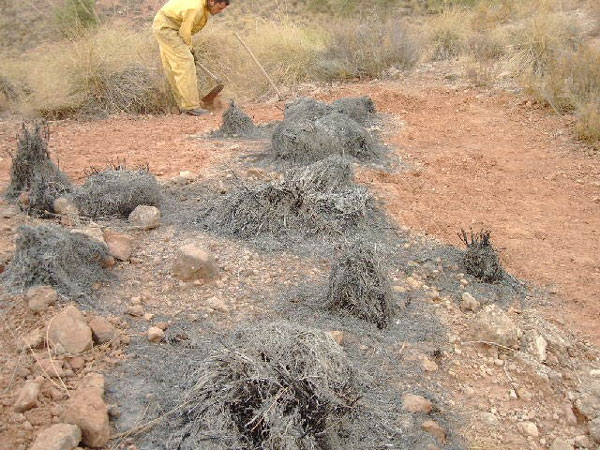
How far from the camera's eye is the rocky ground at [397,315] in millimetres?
2256

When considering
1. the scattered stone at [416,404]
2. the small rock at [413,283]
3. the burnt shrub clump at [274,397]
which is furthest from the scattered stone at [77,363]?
the small rock at [413,283]

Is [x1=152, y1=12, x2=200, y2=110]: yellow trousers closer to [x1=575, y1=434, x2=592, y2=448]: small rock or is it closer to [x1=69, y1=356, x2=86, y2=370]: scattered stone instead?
[x1=69, y1=356, x2=86, y2=370]: scattered stone

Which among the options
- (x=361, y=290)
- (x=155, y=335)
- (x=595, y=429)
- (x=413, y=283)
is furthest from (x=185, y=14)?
(x=595, y=429)

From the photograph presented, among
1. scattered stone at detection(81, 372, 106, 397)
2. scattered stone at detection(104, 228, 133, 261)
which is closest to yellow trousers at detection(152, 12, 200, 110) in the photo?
scattered stone at detection(104, 228, 133, 261)

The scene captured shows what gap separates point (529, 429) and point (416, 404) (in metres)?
0.45

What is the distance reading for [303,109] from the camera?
5.82 metres

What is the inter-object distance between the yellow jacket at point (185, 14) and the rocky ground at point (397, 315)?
2.16 metres

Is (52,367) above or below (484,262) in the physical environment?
above

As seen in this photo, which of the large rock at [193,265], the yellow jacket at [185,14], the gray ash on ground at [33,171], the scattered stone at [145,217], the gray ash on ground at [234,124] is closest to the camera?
the large rock at [193,265]

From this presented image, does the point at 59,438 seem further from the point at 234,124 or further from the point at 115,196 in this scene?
the point at 234,124

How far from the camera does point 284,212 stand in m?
3.73

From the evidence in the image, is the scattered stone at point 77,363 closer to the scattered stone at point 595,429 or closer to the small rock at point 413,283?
the small rock at point 413,283

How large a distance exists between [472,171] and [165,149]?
2757mm

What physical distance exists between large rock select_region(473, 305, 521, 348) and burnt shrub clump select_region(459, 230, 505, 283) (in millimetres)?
473
